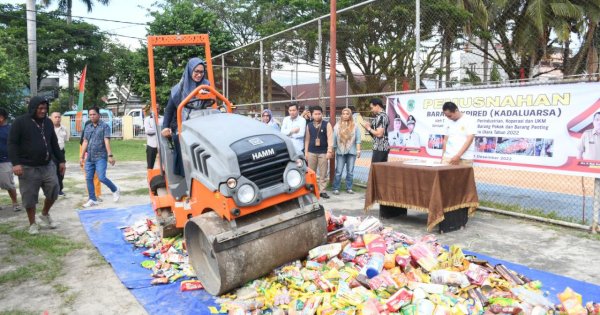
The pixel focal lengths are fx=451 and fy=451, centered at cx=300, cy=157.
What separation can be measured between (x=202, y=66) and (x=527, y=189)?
7.09 meters

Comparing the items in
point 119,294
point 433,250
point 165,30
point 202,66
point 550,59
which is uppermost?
point 165,30

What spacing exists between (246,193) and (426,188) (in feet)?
9.49

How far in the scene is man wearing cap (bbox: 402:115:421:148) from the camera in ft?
25.0

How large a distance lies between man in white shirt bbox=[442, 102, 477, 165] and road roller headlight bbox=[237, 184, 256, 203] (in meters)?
3.58

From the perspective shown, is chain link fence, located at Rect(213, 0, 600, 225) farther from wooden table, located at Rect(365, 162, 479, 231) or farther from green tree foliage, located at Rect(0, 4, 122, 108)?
green tree foliage, located at Rect(0, 4, 122, 108)

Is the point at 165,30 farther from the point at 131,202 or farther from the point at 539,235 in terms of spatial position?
the point at 539,235

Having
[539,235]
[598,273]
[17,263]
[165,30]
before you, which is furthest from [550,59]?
[165,30]

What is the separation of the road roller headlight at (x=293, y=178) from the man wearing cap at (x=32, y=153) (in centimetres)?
396

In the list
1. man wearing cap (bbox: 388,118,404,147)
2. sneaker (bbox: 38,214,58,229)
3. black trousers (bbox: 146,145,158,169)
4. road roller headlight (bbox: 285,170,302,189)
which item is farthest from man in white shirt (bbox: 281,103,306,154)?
road roller headlight (bbox: 285,170,302,189)

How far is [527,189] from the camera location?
8.91m

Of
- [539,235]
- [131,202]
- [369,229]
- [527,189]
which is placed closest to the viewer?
[369,229]

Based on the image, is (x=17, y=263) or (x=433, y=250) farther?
(x=17, y=263)

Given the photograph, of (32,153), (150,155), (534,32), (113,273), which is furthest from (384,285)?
(534,32)

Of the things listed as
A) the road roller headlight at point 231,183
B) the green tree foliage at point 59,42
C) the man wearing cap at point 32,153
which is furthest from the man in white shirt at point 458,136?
the green tree foliage at point 59,42
